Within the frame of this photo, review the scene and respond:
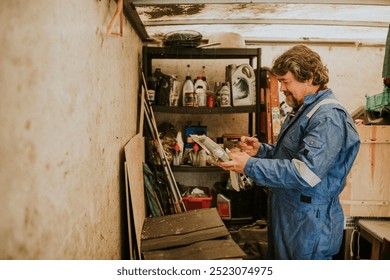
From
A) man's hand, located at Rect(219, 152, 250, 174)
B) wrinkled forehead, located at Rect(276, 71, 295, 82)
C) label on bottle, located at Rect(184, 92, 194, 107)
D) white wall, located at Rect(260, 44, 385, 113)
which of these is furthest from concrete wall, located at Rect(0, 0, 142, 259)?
white wall, located at Rect(260, 44, 385, 113)

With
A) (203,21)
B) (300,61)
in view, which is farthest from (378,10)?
(203,21)

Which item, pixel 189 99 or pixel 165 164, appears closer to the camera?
pixel 165 164

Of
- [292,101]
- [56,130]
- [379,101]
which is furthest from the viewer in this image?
[379,101]

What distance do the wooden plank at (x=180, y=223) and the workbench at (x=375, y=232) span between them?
1041 mm

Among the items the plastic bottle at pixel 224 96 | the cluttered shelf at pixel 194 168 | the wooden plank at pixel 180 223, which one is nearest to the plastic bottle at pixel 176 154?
the cluttered shelf at pixel 194 168

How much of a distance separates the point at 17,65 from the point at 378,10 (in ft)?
8.15

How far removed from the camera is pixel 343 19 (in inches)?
98.3

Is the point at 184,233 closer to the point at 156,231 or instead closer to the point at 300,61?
the point at 156,231

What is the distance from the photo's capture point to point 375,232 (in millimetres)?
2031

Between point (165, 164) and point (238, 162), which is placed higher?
point (238, 162)

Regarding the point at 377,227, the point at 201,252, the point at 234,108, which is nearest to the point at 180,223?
the point at 201,252

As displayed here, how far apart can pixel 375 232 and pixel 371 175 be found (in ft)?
1.37

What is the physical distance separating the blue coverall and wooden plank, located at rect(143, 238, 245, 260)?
0.83 feet

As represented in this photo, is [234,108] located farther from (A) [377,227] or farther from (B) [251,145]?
(A) [377,227]
